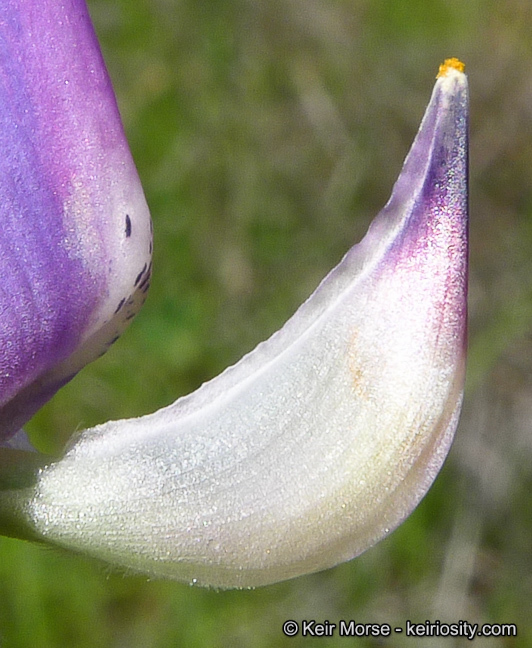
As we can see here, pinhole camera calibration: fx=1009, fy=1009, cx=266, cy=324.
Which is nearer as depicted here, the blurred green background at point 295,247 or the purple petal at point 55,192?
the purple petal at point 55,192

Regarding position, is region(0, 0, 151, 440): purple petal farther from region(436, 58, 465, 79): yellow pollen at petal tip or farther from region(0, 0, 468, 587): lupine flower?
region(436, 58, 465, 79): yellow pollen at petal tip

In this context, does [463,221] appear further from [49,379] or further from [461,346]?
[49,379]

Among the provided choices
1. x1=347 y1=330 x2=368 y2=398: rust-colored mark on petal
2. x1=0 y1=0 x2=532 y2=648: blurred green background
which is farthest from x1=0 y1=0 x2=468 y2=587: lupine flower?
x1=0 y1=0 x2=532 y2=648: blurred green background

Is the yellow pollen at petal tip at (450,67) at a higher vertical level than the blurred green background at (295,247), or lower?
higher

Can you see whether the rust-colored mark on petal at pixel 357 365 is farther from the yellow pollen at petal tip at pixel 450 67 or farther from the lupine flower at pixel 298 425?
the yellow pollen at petal tip at pixel 450 67

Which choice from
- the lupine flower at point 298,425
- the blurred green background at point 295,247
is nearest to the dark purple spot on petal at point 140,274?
the lupine flower at point 298,425

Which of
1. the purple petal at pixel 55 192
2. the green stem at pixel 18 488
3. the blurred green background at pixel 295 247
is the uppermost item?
the purple petal at pixel 55 192
